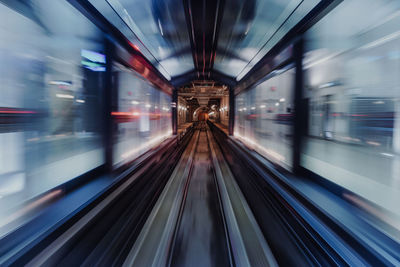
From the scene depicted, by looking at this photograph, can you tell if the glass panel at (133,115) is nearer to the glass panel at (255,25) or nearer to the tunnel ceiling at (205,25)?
the tunnel ceiling at (205,25)

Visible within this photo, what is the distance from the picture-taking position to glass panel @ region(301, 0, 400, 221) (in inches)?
99.0

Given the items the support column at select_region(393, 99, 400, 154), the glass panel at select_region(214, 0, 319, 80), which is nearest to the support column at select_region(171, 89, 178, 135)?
the glass panel at select_region(214, 0, 319, 80)

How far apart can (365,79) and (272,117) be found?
8.72ft

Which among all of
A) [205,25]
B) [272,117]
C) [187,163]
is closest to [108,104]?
[187,163]

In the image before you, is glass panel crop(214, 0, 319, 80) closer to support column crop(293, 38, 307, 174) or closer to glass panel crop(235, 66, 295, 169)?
support column crop(293, 38, 307, 174)

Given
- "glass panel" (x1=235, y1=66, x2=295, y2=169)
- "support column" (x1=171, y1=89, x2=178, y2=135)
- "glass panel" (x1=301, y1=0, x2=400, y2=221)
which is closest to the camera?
"glass panel" (x1=301, y1=0, x2=400, y2=221)

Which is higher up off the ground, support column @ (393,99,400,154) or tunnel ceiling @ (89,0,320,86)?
tunnel ceiling @ (89,0,320,86)

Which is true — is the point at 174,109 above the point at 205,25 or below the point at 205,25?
below

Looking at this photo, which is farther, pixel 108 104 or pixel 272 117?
pixel 272 117

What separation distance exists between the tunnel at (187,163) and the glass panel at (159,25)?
41mm

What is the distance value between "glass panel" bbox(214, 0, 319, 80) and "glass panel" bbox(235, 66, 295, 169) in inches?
42.0

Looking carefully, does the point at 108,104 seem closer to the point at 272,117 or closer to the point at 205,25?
the point at 205,25

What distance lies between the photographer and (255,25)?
14.3 feet

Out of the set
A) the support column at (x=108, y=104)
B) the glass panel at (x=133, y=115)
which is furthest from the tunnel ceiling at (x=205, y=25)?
the glass panel at (x=133, y=115)
